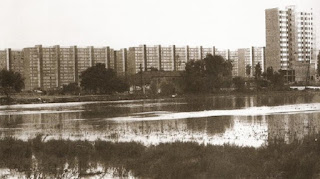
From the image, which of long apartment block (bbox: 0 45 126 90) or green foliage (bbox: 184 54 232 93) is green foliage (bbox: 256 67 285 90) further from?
long apartment block (bbox: 0 45 126 90)

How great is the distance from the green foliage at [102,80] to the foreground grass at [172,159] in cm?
6714

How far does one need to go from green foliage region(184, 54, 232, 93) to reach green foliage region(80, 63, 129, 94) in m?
13.4

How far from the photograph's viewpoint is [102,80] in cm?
8356

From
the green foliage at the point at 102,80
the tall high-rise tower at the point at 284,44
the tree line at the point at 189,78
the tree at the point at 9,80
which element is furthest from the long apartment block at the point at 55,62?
the tree at the point at 9,80

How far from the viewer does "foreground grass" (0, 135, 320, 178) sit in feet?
33.6

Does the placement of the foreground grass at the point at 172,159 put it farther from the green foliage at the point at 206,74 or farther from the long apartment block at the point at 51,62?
the long apartment block at the point at 51,62

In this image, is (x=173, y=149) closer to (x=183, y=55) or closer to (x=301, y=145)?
(x=301, y=145)

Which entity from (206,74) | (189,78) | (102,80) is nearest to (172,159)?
(189,78)

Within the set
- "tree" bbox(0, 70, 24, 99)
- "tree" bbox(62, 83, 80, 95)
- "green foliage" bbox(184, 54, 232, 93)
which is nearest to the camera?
"tree" bbox(0, 70, 24, 99)

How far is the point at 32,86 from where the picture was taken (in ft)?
364

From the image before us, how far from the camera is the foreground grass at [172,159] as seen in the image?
10250mm

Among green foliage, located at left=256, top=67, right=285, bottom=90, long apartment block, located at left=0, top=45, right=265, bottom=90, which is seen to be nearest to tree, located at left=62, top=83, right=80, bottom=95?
long apartment block, located at left=0, top=45, right=265, bottom=90

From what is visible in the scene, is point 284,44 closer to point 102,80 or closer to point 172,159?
point 102,80

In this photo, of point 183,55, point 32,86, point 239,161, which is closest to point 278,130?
point 239,161
